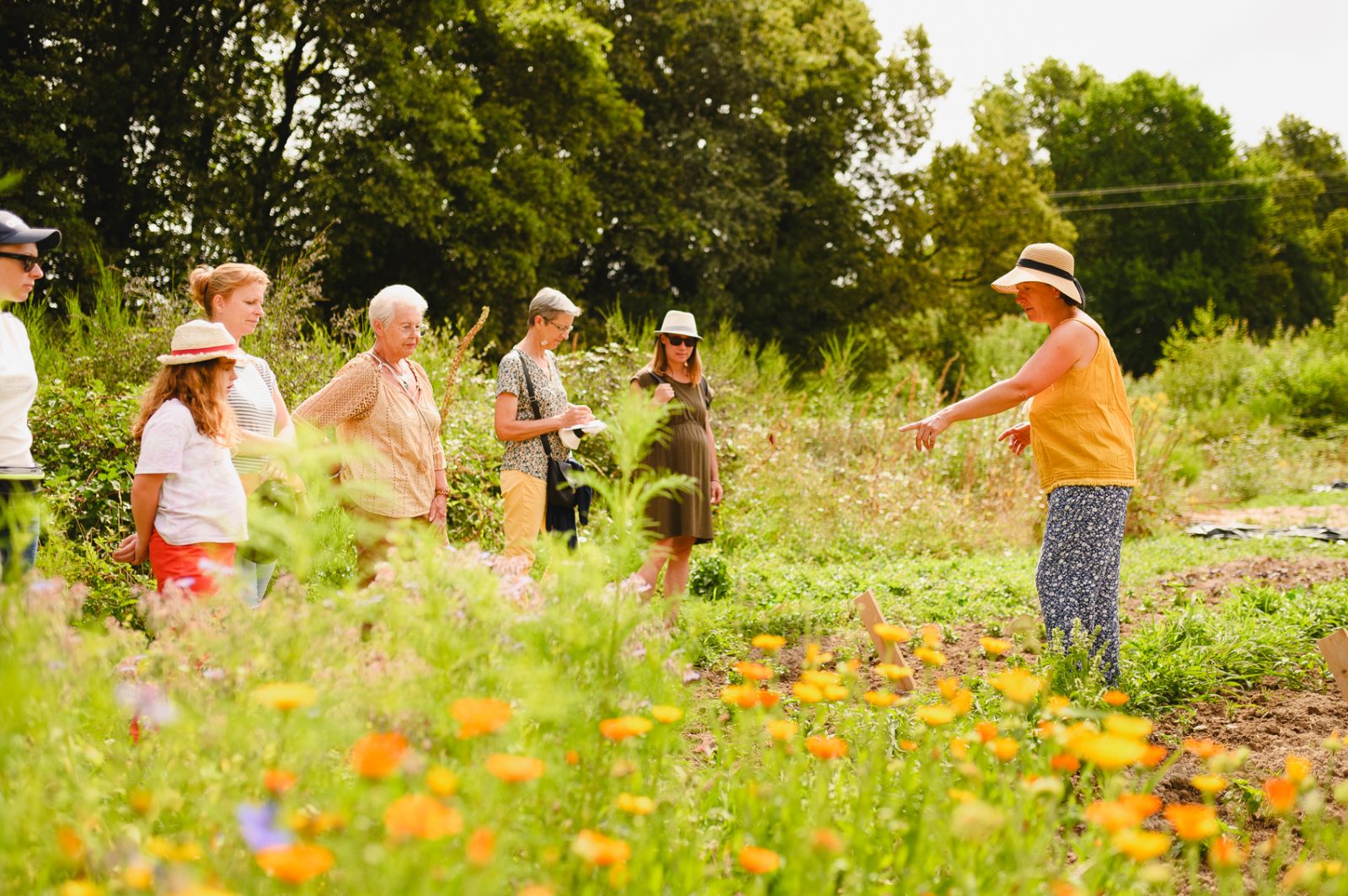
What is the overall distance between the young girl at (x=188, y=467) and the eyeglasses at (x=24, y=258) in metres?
0.56

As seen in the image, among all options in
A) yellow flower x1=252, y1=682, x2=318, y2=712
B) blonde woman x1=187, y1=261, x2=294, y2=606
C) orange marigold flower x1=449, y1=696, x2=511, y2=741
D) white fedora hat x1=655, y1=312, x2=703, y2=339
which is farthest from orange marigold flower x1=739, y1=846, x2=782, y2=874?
white fedora hat x1=655, y1=312, x2=703, y2=339

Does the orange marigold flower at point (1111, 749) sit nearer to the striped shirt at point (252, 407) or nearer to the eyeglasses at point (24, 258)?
the striped shirt at point (252, 407)

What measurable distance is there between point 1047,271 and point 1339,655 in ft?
5.79

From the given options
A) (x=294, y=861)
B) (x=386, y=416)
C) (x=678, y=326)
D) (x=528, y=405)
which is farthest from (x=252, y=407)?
(x=294, y=861)

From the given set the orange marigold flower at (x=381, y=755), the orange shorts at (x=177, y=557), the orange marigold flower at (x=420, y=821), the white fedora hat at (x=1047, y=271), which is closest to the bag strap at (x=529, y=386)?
the orange shorts at (x=177, y=557)

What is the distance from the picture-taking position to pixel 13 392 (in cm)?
304

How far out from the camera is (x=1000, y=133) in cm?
2400

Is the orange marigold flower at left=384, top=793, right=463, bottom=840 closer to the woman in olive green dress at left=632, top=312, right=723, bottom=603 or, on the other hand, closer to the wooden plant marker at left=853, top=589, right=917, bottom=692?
the wooden plant marker at left=853, top=589, right=917, bottom=692

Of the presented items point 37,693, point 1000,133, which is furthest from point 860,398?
point 1000,133

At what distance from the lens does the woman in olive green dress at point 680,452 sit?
15.6 ft

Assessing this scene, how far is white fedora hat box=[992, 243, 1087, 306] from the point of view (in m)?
3.77

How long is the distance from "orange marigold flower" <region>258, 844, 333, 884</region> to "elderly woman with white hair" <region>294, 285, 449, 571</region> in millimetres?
2521

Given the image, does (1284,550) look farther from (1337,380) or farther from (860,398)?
(1337,380)

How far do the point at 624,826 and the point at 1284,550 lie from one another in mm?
8057
